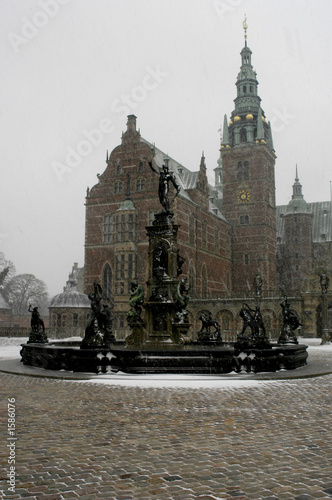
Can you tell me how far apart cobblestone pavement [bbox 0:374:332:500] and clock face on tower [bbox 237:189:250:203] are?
5371 cm

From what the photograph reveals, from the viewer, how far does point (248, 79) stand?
2576 inches

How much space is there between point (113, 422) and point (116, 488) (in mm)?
2859

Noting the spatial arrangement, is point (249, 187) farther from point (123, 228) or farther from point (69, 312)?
point (69, 312)

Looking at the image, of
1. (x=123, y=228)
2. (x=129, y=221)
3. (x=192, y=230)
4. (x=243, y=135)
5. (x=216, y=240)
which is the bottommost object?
(x=123, y=228)

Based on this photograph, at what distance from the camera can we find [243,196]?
63.1m

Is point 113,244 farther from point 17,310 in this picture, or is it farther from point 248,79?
point 17,310

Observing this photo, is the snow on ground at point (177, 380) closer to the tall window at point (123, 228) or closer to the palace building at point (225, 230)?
the palace building at point (225, 230)

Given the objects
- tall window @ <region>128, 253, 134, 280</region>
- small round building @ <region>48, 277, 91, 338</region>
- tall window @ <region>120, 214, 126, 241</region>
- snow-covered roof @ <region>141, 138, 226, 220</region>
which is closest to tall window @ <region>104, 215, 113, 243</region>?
tall window @ <region>120, 214, 126, 241</region>

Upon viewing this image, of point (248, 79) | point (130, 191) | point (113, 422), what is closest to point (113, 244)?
point (130, 191)

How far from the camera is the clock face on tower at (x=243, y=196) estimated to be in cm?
6284

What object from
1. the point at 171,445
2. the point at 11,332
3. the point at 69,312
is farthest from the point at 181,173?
the point at 171,445

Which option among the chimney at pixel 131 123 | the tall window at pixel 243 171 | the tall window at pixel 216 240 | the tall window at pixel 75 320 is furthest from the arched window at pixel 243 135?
the tall window at pixel 75 320

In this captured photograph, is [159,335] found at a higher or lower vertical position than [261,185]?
lower

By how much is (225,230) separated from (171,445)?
182 ft
